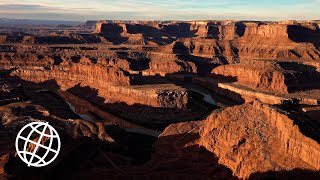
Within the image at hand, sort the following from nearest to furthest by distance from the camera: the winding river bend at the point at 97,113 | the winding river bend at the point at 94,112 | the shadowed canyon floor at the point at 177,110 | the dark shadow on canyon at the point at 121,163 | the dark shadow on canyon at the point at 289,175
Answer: the dark shadow on canyon at the point at 289,175, the shadowed canyon floor at the point at 177,110, the dark shadow on canyon at the point at 121,163, the winding river bend at the point at 94,112, the winding river bend at the point at 97,113

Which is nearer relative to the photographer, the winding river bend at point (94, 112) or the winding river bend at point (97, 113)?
the winding river bend at point (94, 112)

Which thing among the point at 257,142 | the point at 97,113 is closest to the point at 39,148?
the point at 257,142

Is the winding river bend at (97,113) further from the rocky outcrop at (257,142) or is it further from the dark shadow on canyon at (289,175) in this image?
the dark shadow on canyon at (289,175)

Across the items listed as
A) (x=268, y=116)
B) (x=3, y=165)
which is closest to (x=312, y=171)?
(x=268, y=116)

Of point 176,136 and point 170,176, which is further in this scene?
point 176,136

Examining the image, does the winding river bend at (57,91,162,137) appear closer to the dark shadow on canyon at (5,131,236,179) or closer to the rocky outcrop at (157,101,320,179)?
the dark shadow on canyon at (5,131,236,179)

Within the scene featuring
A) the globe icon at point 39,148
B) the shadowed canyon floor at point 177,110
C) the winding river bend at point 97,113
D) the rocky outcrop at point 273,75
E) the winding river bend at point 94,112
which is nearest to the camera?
the globe icon at point 39,148

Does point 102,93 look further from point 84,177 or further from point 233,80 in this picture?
point 84,177

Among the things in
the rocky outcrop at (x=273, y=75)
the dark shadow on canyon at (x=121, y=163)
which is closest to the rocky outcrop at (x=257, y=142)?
the dark shadow on canyon at (x=121, y=163)
